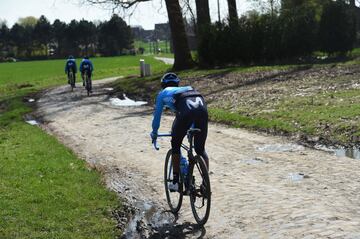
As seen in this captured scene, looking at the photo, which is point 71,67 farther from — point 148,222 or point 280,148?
point 148,222

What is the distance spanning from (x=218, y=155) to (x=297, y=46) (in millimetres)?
24356

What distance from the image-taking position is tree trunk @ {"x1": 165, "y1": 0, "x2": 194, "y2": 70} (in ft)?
110

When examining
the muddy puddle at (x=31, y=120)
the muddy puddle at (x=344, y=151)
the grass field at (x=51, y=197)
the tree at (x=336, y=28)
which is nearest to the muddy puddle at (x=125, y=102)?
the muddy puddle at (x=31, y=120)

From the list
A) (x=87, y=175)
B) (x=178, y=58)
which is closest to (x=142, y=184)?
(x=87, y=175)

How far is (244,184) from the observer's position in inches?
342

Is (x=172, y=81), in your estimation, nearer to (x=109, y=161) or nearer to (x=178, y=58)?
(x=109, y=161)

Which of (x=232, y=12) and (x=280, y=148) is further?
(x=232, y=12)

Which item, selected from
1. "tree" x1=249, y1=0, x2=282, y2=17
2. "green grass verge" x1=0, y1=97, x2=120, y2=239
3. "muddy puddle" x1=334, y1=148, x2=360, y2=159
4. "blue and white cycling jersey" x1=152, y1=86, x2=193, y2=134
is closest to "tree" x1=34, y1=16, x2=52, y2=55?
"tree" x1=249, y1=0, x2=282, y2=17

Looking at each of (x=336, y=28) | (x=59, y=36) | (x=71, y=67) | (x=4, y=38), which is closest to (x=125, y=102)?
(x=71, y=67)

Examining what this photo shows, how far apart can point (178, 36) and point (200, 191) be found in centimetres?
2785

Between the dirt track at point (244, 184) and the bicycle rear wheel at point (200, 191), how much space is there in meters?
0.15

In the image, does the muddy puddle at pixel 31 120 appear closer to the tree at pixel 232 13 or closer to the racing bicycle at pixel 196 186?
the racing bicycle at pixel 196 186

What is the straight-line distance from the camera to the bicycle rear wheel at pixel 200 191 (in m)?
6.66

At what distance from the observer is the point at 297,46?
112 feet
